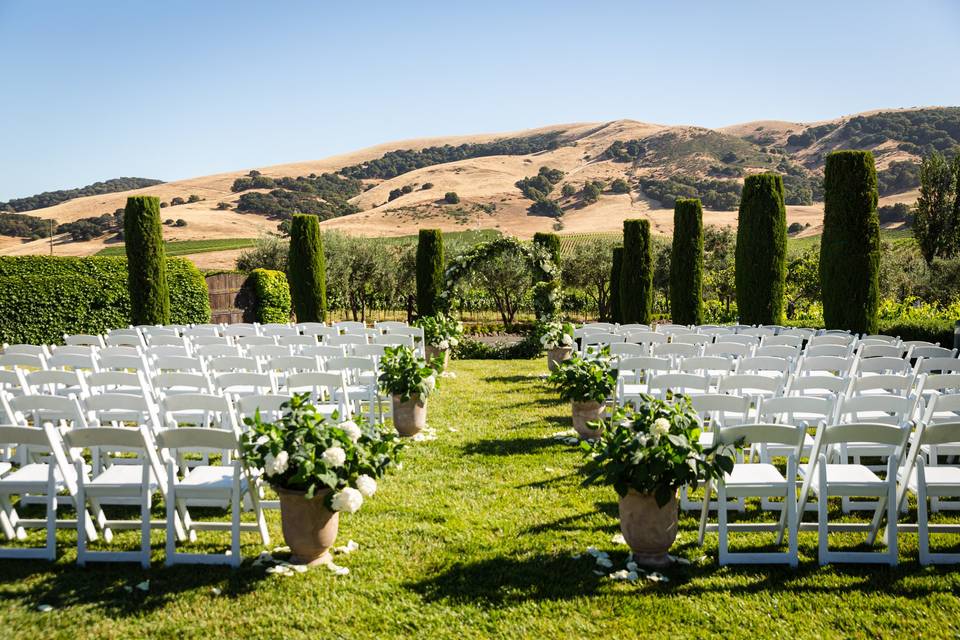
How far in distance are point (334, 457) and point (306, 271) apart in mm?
13431

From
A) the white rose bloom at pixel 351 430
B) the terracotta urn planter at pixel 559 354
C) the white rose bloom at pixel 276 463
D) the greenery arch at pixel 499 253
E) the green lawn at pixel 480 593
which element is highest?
the greenery arch at pixel 499 253

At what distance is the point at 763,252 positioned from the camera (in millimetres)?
14219

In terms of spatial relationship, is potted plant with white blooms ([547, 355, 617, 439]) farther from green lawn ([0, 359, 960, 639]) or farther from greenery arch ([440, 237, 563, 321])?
greenery arch ([440, 237, 563, 321])

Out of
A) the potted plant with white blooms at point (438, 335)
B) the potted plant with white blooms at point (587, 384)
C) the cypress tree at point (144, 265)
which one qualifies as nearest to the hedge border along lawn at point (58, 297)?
the cypress tree at point (144, 265)

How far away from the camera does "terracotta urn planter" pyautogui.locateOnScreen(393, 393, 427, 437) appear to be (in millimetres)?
6930

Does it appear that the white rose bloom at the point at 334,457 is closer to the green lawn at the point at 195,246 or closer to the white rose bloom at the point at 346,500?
the white rose bloom at the point at 346,500

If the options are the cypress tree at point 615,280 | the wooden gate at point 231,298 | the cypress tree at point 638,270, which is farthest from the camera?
the cypress tree at point 615,280

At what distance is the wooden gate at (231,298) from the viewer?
1845 centimetres

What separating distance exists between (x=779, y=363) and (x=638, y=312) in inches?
453

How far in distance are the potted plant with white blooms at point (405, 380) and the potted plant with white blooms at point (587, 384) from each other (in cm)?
129

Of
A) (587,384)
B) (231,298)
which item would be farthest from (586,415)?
(231,298)

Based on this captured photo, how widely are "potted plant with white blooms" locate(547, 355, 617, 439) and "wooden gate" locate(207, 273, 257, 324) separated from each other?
46.6 feet

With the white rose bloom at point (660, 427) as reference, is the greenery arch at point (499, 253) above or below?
above

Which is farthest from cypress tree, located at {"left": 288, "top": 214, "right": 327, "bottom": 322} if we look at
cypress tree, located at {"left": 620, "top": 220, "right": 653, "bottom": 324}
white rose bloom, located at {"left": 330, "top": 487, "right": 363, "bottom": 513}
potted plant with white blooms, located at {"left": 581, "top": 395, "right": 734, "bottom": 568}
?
potted plant with white blooms, located at {"left": 581, "top": 395, "right": 734, "bottom": 568}
